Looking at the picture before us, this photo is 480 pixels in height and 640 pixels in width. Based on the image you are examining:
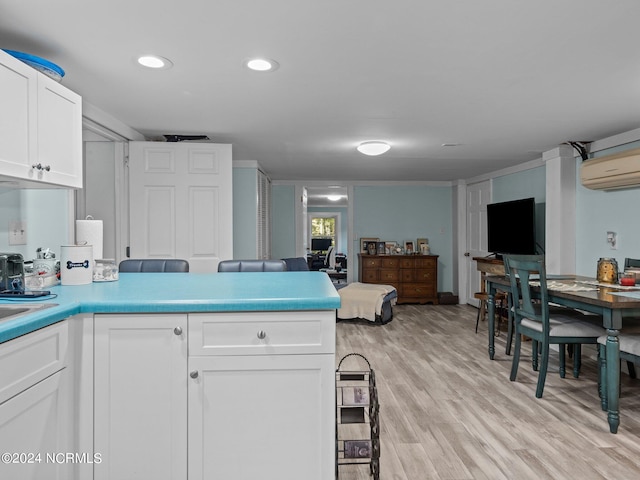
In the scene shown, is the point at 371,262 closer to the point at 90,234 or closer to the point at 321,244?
the point at 90,234

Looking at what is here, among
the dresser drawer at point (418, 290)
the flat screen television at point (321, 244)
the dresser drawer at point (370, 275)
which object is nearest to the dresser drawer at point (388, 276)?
the dresser drawer at point (370, 275)

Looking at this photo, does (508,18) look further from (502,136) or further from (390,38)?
(502,136)

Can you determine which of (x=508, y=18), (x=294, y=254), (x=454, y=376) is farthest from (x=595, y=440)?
(x=294, y=254)

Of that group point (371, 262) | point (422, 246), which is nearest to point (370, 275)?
point (371, 262)

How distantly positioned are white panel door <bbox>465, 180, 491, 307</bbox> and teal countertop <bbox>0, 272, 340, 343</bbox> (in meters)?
5.13

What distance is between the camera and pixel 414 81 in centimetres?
245

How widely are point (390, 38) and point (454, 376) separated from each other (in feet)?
8.93

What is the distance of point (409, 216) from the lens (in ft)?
24.5

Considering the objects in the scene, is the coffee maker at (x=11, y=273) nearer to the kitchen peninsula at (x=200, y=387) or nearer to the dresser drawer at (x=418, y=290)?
the kitchen peninsula at (x=200, y=387)

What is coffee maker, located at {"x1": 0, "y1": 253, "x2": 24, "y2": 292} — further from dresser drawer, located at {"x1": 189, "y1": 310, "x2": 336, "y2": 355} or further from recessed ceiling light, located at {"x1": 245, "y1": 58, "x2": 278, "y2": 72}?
recessed ceiling light, located at {"x1": 245, "y1": 58, "x2": 278, "y2": 72}

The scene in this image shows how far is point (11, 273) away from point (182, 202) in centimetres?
196

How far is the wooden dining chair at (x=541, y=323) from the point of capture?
9.73ft

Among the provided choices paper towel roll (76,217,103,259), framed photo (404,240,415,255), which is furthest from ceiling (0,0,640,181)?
framed photo (404,240,415,255)

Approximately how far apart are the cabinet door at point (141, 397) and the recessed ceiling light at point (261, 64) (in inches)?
53.7
